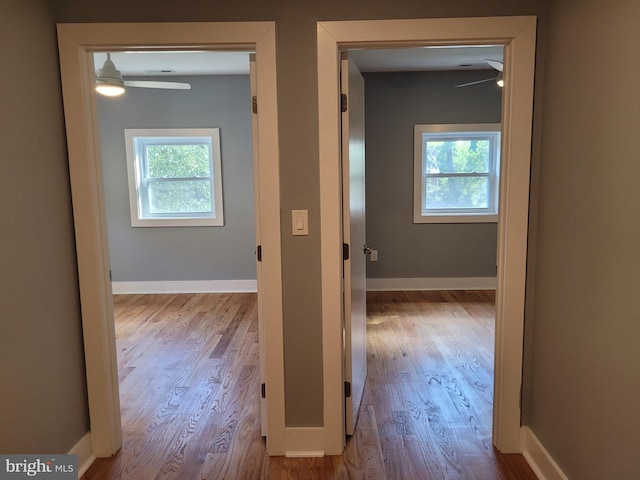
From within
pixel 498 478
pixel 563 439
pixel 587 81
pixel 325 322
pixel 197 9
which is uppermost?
pixel 197 9

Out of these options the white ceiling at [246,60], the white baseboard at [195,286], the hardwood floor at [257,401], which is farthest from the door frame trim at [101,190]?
the white baseboard at [195,286]

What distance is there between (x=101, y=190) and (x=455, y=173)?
422cm

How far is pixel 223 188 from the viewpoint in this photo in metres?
5.39

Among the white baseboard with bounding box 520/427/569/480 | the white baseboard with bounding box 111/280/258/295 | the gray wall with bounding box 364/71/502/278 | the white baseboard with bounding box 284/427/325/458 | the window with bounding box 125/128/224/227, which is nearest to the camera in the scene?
the white baseboard with bounding box 520/427/569/480

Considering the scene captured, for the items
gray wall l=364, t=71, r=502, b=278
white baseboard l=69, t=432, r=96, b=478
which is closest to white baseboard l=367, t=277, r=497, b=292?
gray wall l=364, t=71, r=502, b=278

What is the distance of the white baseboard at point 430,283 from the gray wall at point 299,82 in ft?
11.0

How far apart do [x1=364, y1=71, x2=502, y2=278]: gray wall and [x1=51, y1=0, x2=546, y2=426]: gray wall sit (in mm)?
3263

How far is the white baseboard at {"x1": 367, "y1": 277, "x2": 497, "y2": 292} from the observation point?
5.46m

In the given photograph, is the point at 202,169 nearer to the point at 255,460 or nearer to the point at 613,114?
the point at 255,460

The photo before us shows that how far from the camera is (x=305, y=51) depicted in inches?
79.0

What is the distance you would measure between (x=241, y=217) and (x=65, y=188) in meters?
3.40

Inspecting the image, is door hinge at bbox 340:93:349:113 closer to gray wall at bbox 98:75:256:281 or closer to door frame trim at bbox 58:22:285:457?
door frame trim at bbox 58:22:285:457

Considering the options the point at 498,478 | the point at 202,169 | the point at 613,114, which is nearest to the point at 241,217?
the point at 202,169

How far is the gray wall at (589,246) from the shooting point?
57.1 inches
